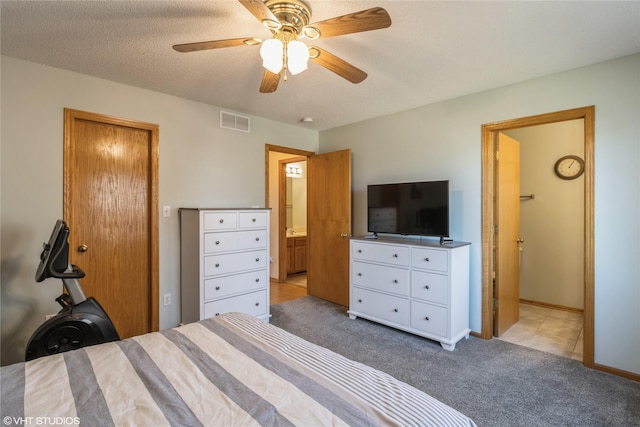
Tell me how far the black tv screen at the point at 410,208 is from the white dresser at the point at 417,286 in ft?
0.70

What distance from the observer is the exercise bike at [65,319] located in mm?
1961

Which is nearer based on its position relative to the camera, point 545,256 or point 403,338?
point 403,338

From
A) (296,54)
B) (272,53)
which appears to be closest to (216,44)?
(272,53)

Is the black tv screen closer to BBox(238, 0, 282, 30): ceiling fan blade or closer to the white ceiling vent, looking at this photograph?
the white ceiling vent

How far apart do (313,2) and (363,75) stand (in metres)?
0.51

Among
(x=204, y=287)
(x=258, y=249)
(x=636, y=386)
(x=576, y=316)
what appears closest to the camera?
(x=636, y=386)

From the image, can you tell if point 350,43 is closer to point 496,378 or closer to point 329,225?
point 329,225

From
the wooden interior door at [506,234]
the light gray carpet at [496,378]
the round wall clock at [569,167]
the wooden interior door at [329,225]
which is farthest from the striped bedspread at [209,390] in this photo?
the round wall clock at [569,167]

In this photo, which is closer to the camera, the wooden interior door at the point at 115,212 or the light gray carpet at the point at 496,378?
the light gray carpet at the point at 496,378

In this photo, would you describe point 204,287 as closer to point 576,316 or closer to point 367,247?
point 367,247

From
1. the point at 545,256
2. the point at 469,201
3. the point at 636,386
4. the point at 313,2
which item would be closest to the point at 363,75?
the point at 313,2

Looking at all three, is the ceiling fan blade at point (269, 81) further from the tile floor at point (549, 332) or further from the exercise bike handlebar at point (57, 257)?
the tile floor at point (549, 332)

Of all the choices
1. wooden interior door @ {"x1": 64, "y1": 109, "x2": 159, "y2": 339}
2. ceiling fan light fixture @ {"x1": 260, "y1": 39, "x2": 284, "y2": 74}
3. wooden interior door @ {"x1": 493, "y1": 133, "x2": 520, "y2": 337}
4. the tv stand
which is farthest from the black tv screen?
wooden interior door @ {"x1": 64, "y1": 109, "x2": 159, "y2": 339}

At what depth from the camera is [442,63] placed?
95.6 inches
